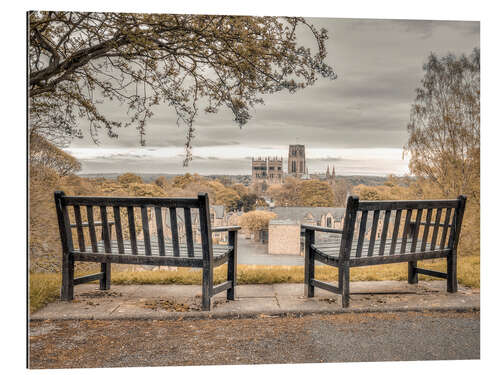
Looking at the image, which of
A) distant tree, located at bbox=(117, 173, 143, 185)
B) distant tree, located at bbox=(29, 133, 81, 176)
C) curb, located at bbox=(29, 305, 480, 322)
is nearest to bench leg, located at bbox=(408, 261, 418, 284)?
curb, located at bbox=(29, 305, 480, 322)

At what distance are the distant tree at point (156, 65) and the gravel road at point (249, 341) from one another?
216cm

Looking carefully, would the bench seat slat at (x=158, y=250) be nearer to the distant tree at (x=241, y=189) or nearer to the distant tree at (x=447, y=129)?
the distant tree at (x=241, y=189)

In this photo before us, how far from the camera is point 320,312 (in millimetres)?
3170

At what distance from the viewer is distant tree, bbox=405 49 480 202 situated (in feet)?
15.7

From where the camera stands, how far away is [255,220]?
4.64 meters

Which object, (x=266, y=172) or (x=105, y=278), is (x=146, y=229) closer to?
(x=105, y=278)

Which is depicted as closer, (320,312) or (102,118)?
(320,312)

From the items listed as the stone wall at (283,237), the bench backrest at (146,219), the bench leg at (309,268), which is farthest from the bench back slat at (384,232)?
the stone wall at (283,237)

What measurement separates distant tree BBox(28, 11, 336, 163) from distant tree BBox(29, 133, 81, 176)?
87mm

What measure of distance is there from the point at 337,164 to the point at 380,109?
0.85 meters

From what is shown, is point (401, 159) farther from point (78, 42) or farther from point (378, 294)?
point (78, 42)

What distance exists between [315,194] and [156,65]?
7.17ft

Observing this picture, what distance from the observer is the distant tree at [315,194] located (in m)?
4.72

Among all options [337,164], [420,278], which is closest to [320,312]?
[420,278]
